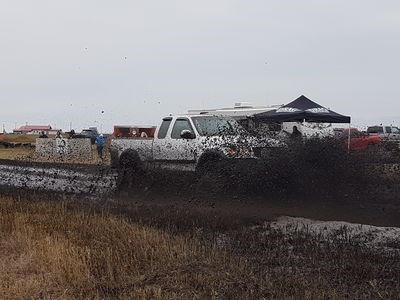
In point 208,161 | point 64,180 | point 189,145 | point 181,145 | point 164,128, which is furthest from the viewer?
point 64,180

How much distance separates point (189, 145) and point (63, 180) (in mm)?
5061

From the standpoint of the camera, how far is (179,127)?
51.4 ft

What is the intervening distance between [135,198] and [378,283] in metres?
8.34

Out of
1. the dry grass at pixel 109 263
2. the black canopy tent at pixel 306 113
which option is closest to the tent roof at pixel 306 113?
the black canopy tent at pixel 306 113

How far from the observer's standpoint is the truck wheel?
15.1 metres

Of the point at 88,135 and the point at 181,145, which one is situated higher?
the point at 181,145

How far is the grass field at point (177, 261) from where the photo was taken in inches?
238

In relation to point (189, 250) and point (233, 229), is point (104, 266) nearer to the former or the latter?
point (189, 250)

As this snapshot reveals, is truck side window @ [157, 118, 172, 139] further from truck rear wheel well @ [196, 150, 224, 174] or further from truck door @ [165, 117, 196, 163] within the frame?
truck rear wheel well @ [196, 150, 224, 174]

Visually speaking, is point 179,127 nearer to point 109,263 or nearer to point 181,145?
point 181,145

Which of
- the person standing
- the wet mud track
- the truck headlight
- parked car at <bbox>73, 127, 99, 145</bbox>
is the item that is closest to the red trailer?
the wet mud track

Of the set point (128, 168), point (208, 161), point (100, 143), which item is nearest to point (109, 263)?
point (208, 161)

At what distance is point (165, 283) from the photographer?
20.5 ft

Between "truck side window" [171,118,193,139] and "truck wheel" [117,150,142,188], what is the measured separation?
3.80 feet
